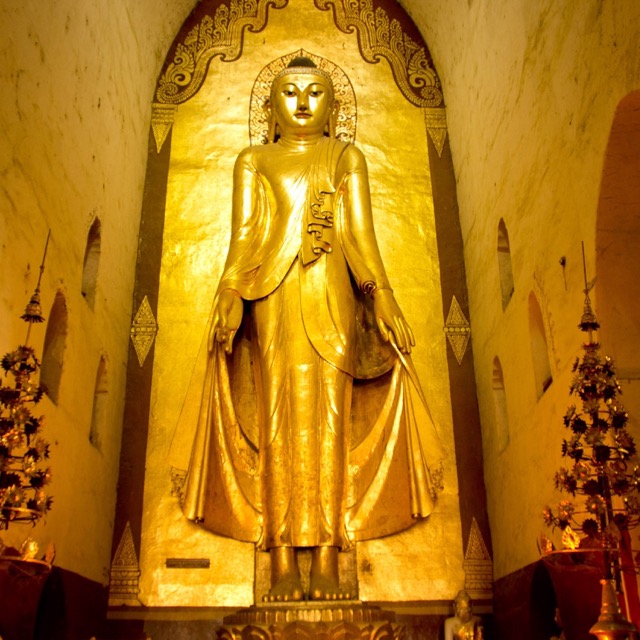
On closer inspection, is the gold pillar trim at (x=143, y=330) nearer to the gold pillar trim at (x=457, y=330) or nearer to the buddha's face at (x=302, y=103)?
the buddha's face at (x=302, y=103)

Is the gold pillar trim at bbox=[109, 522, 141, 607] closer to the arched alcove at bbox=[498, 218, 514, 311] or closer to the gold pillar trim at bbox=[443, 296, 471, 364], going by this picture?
the gold pillar trim at bbox=[443, 296, 471, 364]

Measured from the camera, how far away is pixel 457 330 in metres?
6.06

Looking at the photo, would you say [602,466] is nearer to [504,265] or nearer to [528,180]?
[528,180]

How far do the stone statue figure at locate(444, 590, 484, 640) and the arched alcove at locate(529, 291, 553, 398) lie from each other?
122 cm

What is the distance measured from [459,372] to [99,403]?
7.87 feet

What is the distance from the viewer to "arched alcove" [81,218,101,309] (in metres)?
5.21

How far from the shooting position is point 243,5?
24.0 feet

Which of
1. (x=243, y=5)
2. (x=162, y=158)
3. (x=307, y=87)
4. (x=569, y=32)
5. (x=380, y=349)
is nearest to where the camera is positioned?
(x=569, y=32)

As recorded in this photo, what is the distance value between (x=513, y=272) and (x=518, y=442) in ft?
3.35

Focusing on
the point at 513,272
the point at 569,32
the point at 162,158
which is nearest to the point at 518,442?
the point at 513,272

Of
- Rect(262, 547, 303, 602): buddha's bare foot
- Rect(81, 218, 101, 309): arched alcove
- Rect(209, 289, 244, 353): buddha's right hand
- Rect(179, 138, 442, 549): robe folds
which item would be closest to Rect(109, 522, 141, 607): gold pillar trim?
Rect(179, 138, 442, 549): robe folds

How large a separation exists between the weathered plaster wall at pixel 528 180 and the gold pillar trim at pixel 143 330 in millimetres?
2238

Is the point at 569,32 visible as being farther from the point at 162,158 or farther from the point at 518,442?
the point at 162,158

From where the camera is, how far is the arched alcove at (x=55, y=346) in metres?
4.52
